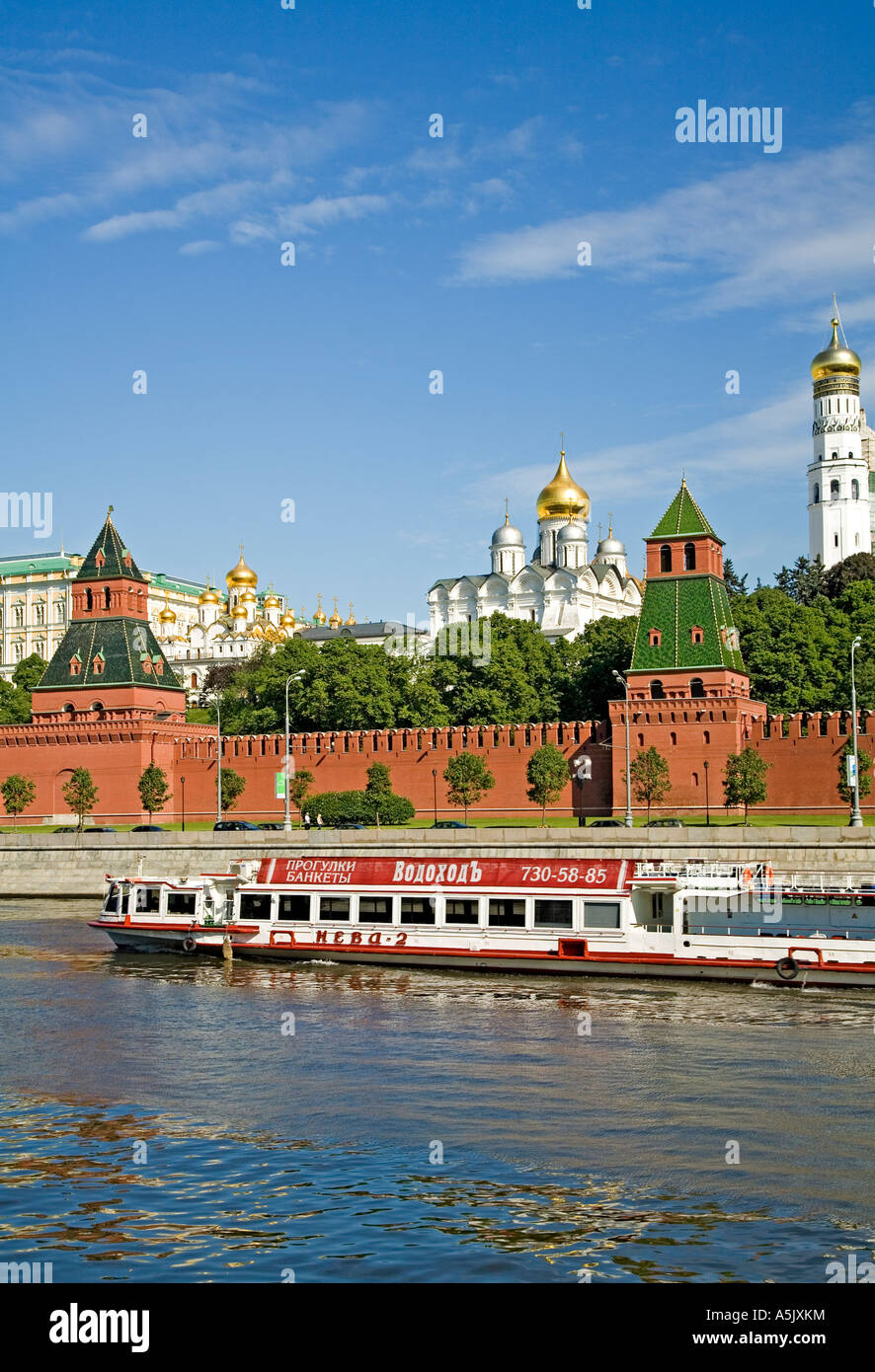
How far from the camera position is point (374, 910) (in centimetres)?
3919

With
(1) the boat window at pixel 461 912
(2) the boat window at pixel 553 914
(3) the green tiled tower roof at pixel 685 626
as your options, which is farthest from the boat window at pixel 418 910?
(3) the green tiled tower roof at pixel 685 626

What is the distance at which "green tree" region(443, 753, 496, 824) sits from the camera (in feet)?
234

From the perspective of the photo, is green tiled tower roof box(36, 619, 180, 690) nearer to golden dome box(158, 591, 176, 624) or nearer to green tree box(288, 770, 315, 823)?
green tree box(288, 770, 315, 823)

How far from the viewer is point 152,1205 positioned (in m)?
16.2

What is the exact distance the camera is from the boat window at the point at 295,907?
1576 inches

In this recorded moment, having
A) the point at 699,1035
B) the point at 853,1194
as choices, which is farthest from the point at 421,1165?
the point at 699,1035

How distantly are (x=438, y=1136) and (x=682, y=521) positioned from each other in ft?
185

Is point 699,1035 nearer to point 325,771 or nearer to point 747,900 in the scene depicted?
point 747,900

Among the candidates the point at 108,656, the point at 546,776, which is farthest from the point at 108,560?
the point at 546,776

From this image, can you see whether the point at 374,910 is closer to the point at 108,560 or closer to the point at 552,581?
the point at 108,560

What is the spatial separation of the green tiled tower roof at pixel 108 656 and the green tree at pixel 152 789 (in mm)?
6354

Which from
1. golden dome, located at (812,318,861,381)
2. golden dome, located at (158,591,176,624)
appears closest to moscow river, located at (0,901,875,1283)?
golden dome, located at (812,318,861,381)

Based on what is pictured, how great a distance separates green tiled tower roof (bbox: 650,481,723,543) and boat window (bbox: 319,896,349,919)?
124ft
